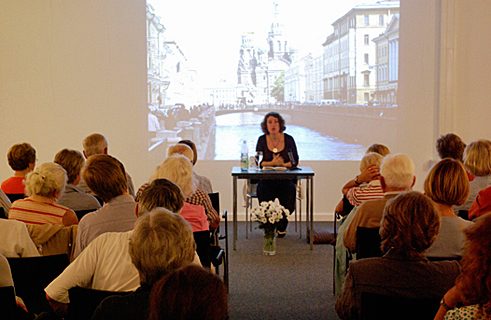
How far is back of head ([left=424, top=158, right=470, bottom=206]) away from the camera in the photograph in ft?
9.98

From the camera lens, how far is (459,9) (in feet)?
24.2

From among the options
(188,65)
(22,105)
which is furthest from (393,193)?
(22,105)

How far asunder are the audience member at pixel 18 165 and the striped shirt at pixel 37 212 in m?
1.34

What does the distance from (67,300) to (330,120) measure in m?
5.77

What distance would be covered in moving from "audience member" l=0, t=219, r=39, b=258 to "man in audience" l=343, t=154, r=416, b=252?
5.76ft

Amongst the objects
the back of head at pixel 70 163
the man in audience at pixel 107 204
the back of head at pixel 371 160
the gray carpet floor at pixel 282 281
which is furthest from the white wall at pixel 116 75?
the man in audience at pixel 107 204

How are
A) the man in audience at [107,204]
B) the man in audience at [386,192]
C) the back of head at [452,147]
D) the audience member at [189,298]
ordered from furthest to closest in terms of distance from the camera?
the back of head at [452,147] < the man in audience at [386,192] < the man in audience at [107,204] < the audience member at [189,298]

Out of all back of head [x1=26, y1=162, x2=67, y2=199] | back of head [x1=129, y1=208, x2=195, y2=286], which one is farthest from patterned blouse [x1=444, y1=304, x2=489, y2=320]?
back of head [x1=26, y1=162, x2=67, y2=199]

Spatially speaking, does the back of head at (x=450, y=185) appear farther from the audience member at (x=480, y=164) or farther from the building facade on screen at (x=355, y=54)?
the building facade on screen at (x=355, y=54)

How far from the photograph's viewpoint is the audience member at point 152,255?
6.16ft

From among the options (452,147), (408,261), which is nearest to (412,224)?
(408,261)

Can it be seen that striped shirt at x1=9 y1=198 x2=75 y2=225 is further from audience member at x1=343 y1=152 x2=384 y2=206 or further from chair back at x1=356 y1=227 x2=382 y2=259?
audience member at x1=343 y1=152 x2=384 y2=206

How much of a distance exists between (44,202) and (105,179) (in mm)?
419

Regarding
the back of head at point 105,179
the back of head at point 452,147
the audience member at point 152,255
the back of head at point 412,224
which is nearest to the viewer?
the audience member at point 152,255
